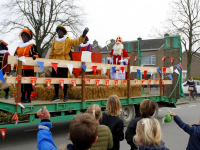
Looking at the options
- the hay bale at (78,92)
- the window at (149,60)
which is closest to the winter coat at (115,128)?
the hay bale at (78,92)

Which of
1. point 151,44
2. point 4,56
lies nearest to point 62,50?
point 4,56

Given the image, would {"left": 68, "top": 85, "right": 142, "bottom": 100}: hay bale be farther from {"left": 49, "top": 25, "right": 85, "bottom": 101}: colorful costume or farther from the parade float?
{"left": 49, "top": 25, "right": 85, "bottom": 101}: colorful costume

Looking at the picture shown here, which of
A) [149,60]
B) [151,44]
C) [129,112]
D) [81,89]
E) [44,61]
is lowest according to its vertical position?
[129,112]

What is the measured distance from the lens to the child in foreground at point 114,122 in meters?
3.44

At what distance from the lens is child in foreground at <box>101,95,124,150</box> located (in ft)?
11.3

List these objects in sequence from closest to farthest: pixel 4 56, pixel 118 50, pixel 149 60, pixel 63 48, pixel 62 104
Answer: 1. pixel 62 104
2. pixel 63 48
3. pixel 4 56
4. pixel 118 50
5. pixel 149 60

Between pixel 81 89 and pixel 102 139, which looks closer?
pixel 102 139

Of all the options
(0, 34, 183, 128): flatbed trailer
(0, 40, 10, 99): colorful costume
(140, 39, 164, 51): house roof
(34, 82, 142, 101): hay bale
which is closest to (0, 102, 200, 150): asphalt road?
(0, 34, 183, 128): flatbed trailer

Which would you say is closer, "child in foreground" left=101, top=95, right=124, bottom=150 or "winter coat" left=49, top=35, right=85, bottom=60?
"child in foreground" left=101, top=95, right=124, bottom=150

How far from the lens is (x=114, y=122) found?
346 cm

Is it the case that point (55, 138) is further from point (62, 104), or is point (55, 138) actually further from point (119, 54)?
point (119, 54)

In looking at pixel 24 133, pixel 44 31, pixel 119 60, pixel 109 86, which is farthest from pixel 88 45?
pixel 44 31

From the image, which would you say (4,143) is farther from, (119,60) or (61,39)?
(119,60)

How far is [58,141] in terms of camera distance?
645cm
